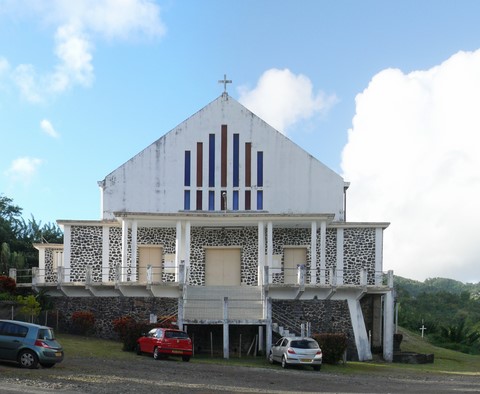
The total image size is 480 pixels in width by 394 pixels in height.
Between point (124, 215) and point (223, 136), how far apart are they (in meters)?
7.75

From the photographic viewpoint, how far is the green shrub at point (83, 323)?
36281 millimetres

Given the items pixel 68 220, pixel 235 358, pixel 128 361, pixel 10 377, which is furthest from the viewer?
pixel 68 220

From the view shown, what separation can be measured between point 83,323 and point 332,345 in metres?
11.7

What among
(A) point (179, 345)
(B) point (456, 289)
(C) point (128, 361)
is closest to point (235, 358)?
(A) point (179, 345)

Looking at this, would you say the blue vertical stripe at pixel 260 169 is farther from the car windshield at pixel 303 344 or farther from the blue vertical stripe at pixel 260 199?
the car windshield at pixel 303 344

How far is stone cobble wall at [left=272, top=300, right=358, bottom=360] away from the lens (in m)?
37.0

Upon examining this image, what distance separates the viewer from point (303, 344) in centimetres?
2933

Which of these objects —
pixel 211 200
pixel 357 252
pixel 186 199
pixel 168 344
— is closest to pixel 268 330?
pixel 168 344

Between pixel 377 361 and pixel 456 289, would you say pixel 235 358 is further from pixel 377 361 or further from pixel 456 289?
pixel 456 289

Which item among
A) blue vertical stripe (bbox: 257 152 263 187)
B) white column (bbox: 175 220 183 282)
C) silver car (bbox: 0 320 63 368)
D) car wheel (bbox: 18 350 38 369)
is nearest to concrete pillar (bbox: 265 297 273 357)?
white column (bbox: 175 220 183 282)

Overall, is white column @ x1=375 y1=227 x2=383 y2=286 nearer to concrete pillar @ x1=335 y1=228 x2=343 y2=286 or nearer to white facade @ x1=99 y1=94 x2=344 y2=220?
concrete pillar @ x1=335 y1=228 x2=343 y2=286

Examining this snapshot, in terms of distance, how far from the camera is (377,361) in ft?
123

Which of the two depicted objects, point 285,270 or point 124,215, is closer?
point 124,215

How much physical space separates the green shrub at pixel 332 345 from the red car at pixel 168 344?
224 inches
